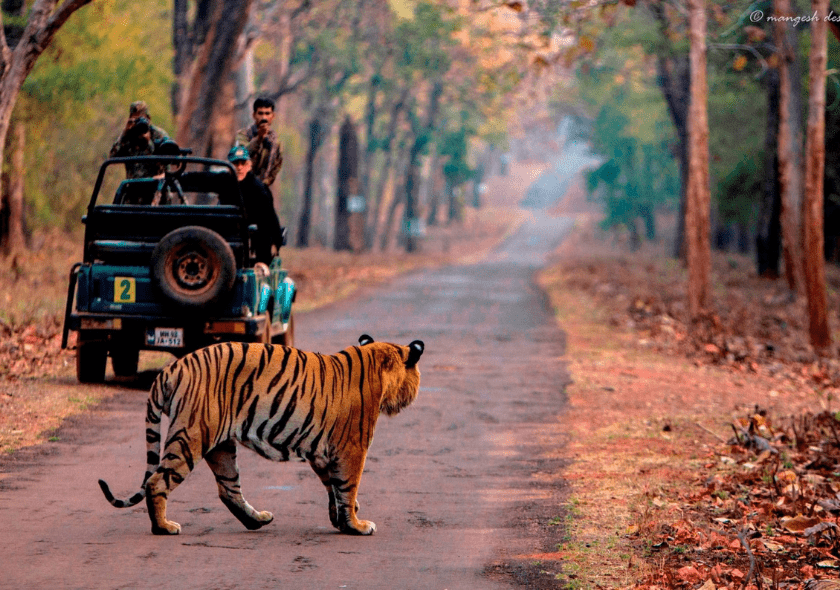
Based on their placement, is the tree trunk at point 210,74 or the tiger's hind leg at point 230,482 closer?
the tiger's hind leg at point 230,482

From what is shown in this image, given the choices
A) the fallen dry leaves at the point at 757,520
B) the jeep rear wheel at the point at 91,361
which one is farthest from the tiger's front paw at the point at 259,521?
the jeep rear wheel at the point at 91,361

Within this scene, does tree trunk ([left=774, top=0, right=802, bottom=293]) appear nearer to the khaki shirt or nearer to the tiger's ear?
the khaki shirt

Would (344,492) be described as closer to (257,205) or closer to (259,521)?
(259,521)

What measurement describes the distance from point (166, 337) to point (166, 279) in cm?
66

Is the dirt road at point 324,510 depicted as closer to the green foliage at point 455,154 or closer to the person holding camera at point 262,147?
the person holding camera at point 262,147

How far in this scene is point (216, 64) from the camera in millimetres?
22688

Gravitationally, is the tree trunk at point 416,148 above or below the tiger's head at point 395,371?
above

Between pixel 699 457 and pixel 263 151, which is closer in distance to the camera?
pixel 699 457

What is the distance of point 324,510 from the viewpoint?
25.4 ft

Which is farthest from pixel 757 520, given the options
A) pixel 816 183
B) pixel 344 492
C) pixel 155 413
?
pixel 816 183

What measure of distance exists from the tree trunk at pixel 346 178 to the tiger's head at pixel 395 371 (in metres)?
41.1

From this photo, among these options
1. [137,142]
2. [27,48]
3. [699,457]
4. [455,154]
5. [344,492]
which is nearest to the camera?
[344,492]

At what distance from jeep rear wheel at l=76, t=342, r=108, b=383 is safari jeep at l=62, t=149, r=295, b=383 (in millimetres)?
13

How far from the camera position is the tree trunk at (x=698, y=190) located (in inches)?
851
